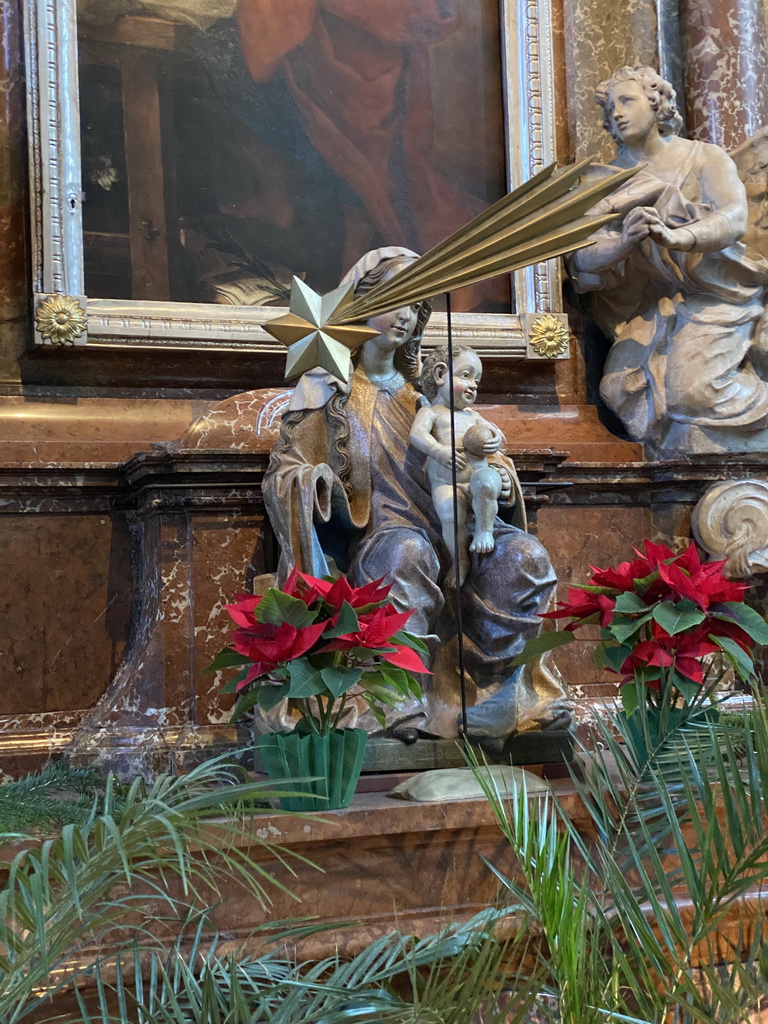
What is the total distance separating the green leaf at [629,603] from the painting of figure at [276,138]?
2.45m

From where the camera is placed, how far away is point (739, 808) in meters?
2.06

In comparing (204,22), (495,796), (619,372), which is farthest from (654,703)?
(204,22)

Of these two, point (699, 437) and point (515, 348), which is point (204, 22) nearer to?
point (515, 348)

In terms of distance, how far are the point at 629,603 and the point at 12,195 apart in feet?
9.70

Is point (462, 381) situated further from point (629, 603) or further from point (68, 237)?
point (68, 237)

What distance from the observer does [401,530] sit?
382 centimetres

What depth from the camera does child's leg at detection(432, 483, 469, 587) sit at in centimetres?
379

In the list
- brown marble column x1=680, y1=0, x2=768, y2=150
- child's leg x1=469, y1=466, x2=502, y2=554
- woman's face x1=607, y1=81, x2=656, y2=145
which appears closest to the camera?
child's leg x1=469, y1=466, x2=502, y2=554

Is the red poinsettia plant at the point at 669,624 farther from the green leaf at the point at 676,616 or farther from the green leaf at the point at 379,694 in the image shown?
the green leaf at the point at 379,694

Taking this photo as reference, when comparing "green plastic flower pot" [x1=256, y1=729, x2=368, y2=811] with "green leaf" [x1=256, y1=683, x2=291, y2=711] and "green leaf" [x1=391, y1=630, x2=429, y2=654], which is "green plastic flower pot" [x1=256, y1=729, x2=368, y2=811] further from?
"green leaf" [x1=391, y1=630, x2=429, y2=654]

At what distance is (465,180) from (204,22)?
124 centimetres

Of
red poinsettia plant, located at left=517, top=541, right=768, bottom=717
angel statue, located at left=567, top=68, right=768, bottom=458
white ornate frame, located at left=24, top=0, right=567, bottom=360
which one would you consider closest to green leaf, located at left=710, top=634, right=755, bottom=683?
red poinsettia plant, located at left=517, top=541, right=768, bottom=717

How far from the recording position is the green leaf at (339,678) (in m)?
2.77

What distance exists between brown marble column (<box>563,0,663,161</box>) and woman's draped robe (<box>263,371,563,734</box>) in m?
2.38
